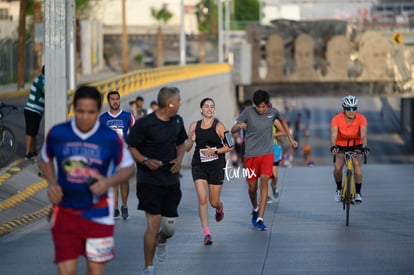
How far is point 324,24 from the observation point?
281 feet

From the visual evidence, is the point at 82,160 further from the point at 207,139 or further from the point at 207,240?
the point at 207,139

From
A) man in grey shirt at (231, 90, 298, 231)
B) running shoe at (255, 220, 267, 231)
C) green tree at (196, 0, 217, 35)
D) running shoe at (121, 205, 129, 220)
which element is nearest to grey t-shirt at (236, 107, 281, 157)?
man in grey shirt at (231, 90, 298, 231)

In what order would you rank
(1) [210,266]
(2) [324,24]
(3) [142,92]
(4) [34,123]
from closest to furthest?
(1) [210,266] < (4) [34,123] < (3) [142,92] < (2) [324,24]

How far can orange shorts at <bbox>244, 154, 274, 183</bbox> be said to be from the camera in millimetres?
15383

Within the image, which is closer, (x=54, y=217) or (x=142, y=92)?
(x=54, y=217)

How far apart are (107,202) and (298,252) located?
5473 mm

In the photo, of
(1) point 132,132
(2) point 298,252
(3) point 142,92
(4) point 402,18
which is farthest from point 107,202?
(4) point 402,18

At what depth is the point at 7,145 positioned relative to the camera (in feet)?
71.9

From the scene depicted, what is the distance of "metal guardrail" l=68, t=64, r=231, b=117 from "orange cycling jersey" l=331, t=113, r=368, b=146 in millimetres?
7003

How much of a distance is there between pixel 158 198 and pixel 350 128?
19.5 feet

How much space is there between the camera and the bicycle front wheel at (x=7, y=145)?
2161cm

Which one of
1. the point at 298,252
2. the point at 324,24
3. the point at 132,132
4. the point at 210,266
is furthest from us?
the point at 324,24

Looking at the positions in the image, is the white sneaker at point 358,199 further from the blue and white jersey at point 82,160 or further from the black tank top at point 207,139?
the blue and white jersey at point 82,160

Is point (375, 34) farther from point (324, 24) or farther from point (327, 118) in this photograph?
point (327, 118)
